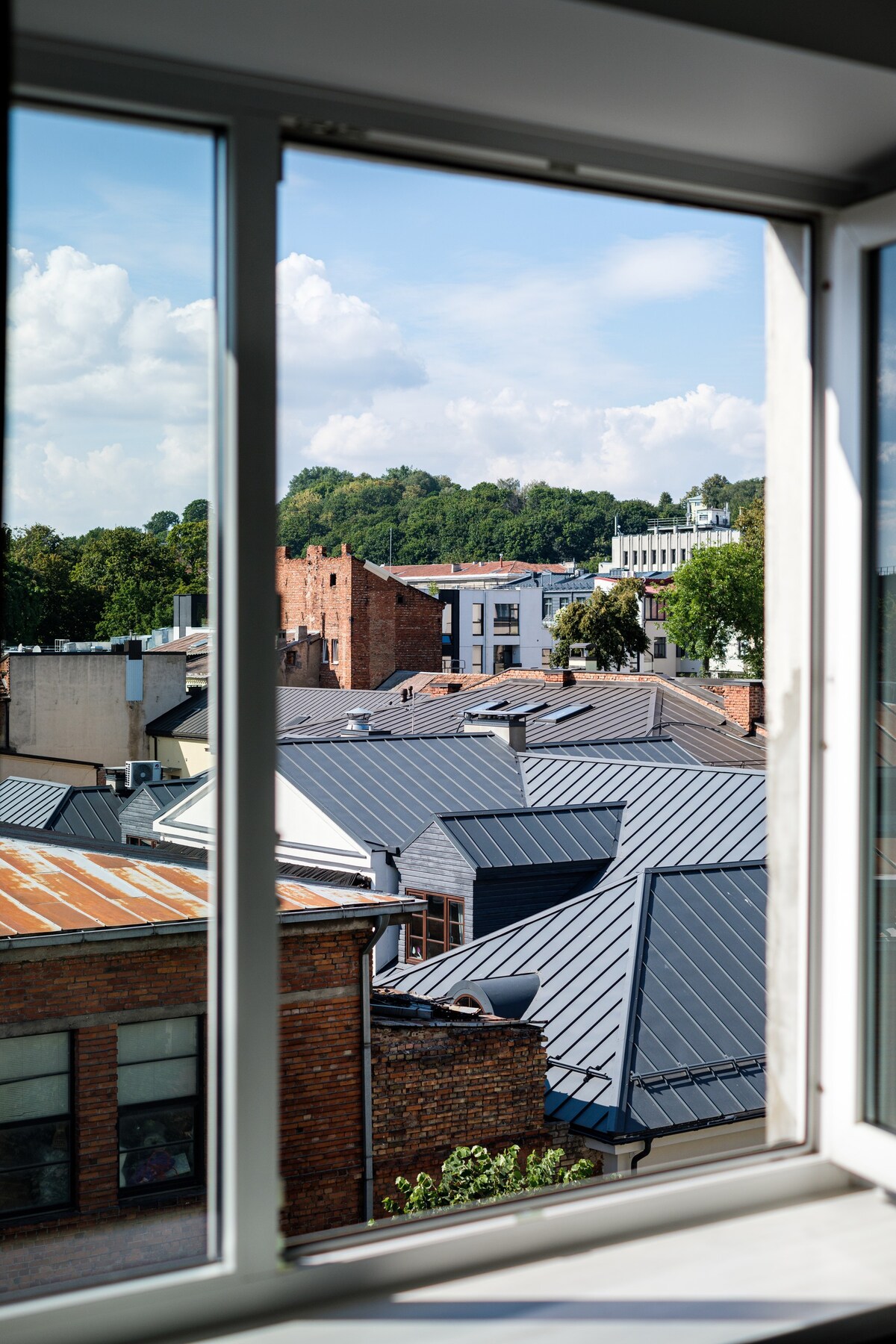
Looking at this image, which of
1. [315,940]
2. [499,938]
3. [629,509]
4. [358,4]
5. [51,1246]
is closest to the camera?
[358,4]

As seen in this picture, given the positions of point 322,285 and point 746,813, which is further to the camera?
point 322,285

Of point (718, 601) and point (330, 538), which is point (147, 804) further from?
point (718, 601)

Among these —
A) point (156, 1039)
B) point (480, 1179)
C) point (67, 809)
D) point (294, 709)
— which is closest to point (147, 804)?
point (67, 809)

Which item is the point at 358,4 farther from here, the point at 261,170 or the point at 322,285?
the point at 322,285

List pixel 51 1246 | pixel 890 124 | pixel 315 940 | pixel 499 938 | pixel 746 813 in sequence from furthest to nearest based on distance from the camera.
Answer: pixel 746 813
pixel 499 938
pixel 315 940
pixel 51 1246
pixel 890 124

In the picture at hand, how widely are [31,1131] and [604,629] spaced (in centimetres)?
2844

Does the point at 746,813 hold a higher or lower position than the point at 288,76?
lower

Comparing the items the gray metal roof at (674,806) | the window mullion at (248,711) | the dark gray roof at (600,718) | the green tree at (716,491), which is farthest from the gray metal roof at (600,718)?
the green tree at (716,491)

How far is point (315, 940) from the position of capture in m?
8.02

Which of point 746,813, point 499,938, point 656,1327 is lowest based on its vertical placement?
point 499,938

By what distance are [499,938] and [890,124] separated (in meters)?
8.86

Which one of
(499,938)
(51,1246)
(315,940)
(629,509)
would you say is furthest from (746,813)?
(629,509)

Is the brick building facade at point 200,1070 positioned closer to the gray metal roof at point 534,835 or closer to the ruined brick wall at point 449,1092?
the ruined brick wall at point 449,1092

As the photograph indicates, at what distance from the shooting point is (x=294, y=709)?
21.3 meters
